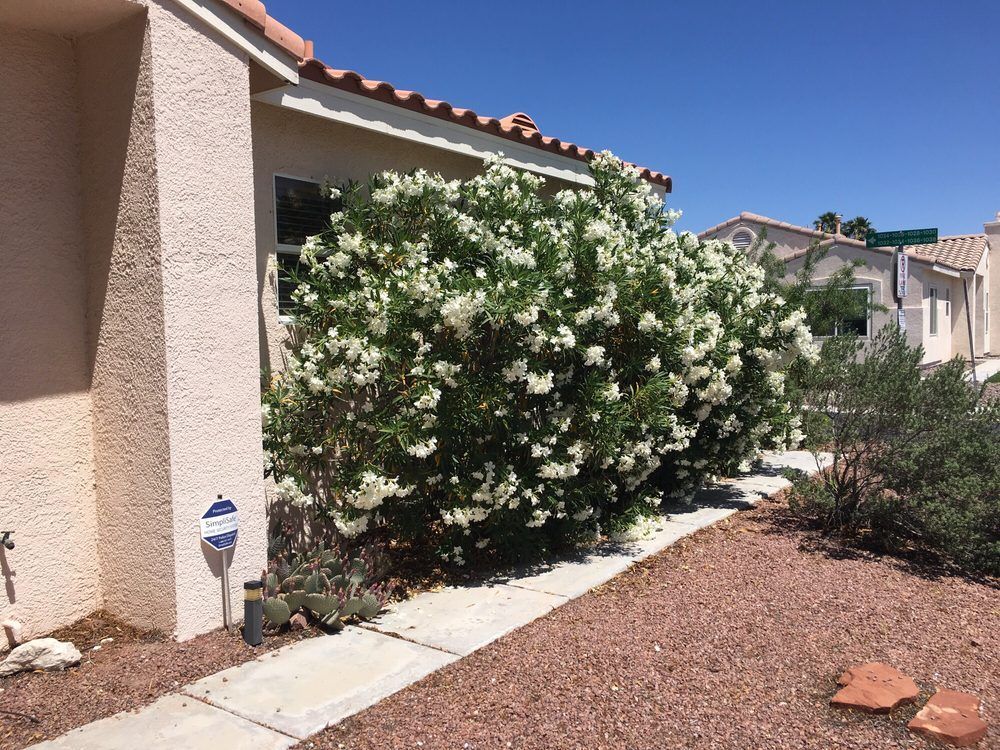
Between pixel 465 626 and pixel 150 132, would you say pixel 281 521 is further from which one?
pixel 150 132

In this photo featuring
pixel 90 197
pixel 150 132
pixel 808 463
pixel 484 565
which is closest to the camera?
pixel 150 132

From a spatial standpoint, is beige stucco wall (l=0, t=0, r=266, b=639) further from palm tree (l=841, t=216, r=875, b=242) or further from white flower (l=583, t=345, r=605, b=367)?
palm tree (l=841, t=216, r=875, b=242)

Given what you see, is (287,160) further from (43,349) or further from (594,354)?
(594,354)

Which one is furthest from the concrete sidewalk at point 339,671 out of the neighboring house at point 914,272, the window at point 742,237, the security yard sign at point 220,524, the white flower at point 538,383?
the window at point 742,237

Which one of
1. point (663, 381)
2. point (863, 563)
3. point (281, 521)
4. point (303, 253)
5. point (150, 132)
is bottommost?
point (863, 563)

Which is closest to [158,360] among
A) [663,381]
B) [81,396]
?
[81,396]

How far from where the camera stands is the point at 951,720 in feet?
11.7

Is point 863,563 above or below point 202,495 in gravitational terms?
below

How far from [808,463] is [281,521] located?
23.8 ft

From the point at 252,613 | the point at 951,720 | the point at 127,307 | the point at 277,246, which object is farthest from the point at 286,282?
the point at 951,720

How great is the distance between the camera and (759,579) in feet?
19.1

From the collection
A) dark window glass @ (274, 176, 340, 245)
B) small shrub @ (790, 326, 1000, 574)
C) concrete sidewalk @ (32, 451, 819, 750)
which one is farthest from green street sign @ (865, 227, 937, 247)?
dark window glass @ (274, 176, 340, 245)

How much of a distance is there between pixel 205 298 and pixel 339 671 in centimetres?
207

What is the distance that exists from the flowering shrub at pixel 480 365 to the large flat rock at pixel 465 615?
0.42 meters
